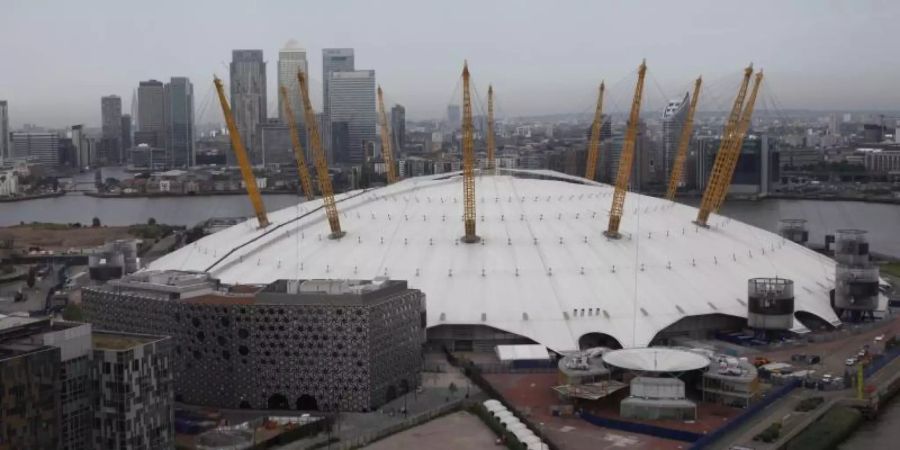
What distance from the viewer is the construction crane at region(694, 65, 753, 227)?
31.3 meters

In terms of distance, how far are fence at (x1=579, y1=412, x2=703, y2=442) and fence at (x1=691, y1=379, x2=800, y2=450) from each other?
0.25m

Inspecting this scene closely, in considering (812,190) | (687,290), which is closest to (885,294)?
(687,290)

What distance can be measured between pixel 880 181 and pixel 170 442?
80429 millimetres

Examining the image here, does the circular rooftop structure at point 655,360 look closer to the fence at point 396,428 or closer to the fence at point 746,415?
the fence at point 746,415

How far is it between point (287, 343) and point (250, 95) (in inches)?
3402

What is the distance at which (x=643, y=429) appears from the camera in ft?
63.0

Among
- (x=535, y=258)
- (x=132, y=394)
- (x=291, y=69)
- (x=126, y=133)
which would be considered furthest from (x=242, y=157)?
(x=126, y=133)

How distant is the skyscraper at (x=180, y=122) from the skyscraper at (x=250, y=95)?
13366 mm

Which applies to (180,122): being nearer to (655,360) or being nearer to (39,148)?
(39,148)

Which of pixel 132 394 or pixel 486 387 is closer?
pixel 132 394

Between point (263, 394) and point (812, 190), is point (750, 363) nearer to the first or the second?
point (263, 394)

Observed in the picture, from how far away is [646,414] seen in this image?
64.8 ft

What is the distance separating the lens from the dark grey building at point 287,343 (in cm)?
2084

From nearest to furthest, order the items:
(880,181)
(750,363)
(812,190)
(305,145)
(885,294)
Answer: (750,363), (885,294), (812,190), (880,181), (305,145)
